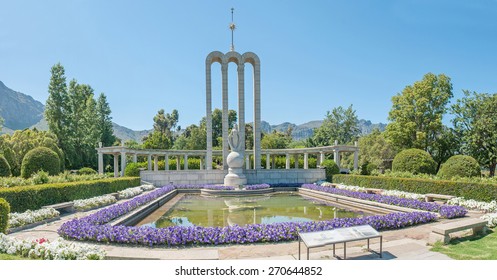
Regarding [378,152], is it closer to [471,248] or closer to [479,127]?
[479,127]

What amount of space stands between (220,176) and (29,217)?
1476 centimetres

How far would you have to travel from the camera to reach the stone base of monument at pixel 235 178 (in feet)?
68.2

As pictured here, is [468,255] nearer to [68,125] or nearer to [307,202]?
[307,202]

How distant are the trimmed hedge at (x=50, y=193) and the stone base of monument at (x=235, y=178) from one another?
7.08m

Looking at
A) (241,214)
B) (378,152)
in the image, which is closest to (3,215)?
(241,214)

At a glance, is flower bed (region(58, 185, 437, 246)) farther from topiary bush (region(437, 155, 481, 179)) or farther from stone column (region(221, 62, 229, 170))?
stone column (region(221, 62, 229, 170))

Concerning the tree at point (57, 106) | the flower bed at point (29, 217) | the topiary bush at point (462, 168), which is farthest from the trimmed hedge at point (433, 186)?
the tree at point (57, 106)

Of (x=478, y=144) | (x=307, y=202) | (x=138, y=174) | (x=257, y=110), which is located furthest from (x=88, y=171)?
(x=478, y=144)

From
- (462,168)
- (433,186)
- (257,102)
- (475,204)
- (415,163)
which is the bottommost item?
(475,204)

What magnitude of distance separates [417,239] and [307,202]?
827 centimetres

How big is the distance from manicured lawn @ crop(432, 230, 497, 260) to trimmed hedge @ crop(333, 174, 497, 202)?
18.0 ft

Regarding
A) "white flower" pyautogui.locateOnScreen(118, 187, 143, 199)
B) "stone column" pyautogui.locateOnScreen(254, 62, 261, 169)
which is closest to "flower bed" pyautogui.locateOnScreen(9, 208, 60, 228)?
"white flower" pyautogui.locateOnScreen(118, 187, 143, 199)

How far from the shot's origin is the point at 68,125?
3397cm

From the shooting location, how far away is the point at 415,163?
19203mm
